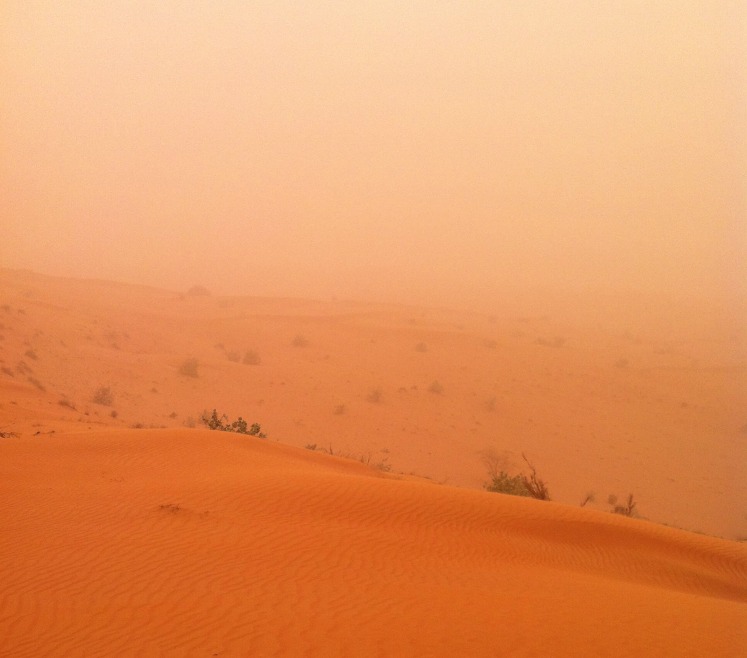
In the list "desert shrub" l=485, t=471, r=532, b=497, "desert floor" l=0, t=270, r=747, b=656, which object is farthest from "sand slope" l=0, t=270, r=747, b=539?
"desert shrub" l=485, t=471, r=532, b=497

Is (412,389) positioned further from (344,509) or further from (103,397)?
(344,509)

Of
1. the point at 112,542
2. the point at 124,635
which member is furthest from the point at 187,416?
the point at 124,635

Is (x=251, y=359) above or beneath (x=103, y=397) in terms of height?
above

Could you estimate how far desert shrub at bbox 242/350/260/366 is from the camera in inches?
1021

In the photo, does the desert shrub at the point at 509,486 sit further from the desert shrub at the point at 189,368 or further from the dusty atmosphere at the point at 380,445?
the desert shrub at the point at 189,368

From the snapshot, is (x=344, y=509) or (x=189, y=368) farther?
(x=189, y=368)

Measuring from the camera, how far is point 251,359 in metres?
26.1

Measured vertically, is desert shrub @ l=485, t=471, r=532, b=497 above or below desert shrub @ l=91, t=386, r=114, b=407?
below

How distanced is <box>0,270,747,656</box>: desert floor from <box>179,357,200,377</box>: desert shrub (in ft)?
0.47

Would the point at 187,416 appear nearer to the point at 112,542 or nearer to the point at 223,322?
the point at 112,542

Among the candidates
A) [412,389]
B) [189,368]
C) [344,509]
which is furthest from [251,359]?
[344,509]

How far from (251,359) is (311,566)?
20011mm

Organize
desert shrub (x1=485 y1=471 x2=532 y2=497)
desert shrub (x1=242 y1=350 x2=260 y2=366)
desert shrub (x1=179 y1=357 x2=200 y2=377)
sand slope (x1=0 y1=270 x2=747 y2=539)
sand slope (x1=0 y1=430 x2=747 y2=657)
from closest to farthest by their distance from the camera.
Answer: sand slope (x1=0 y1=430 x2=747 y2=657), desert shrub (x1=485 y1=471 x2=532 y2=497), sand slope (x1=0 y1=270 x2=747 y2=539), desert shrub (x1=179 y1=357 x2=200 y2=377), desert shrub (x1=242 y1=350 x2=260 y2=366)

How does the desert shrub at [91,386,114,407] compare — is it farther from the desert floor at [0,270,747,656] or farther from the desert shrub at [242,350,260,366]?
the desert shrub at [242,350,260,366]
